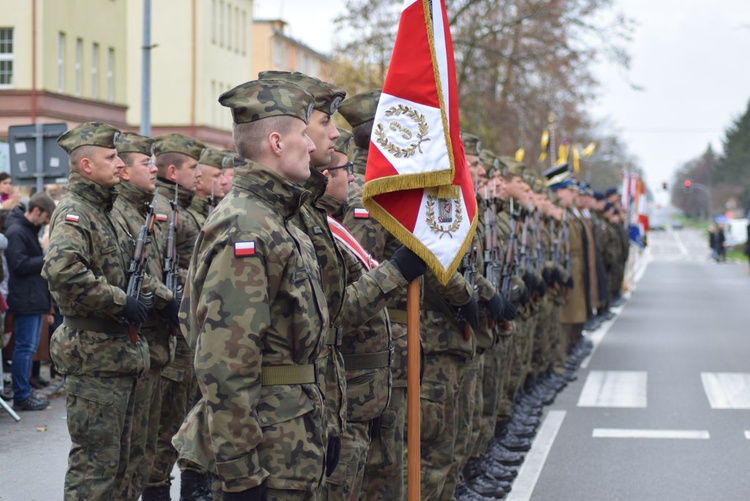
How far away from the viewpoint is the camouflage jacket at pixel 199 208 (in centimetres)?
830

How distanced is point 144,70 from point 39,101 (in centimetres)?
1792

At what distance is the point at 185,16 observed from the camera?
5384 cm

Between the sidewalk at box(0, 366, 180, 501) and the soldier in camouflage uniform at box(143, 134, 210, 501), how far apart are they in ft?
2.02

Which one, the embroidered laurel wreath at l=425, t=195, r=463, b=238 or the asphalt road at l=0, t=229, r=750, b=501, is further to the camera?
the asphalt road at l=0, t=229, r=750, b=501

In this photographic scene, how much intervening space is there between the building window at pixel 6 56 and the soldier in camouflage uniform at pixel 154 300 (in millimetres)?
30388

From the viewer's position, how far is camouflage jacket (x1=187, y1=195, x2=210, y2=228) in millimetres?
8297

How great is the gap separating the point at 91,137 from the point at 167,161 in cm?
174

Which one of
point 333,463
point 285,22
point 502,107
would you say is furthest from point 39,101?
point 285,22

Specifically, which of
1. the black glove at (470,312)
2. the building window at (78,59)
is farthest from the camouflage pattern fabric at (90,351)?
the building window at (78,59)

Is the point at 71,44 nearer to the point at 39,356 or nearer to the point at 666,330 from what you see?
the point at 666,330

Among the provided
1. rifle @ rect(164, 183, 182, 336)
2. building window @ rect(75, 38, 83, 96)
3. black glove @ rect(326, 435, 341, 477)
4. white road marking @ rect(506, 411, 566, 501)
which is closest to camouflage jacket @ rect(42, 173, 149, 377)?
rifle @ rect(164, 183, 182, 336)

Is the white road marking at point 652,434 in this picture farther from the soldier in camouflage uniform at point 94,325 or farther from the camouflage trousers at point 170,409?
the soldier in camouflage uniform at point 94,325

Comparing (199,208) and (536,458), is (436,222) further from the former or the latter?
(536,458)

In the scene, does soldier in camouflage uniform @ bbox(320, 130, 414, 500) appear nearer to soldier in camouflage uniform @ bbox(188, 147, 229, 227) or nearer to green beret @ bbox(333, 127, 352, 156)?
green beret @ bbox(333, 127, 352, 156)
